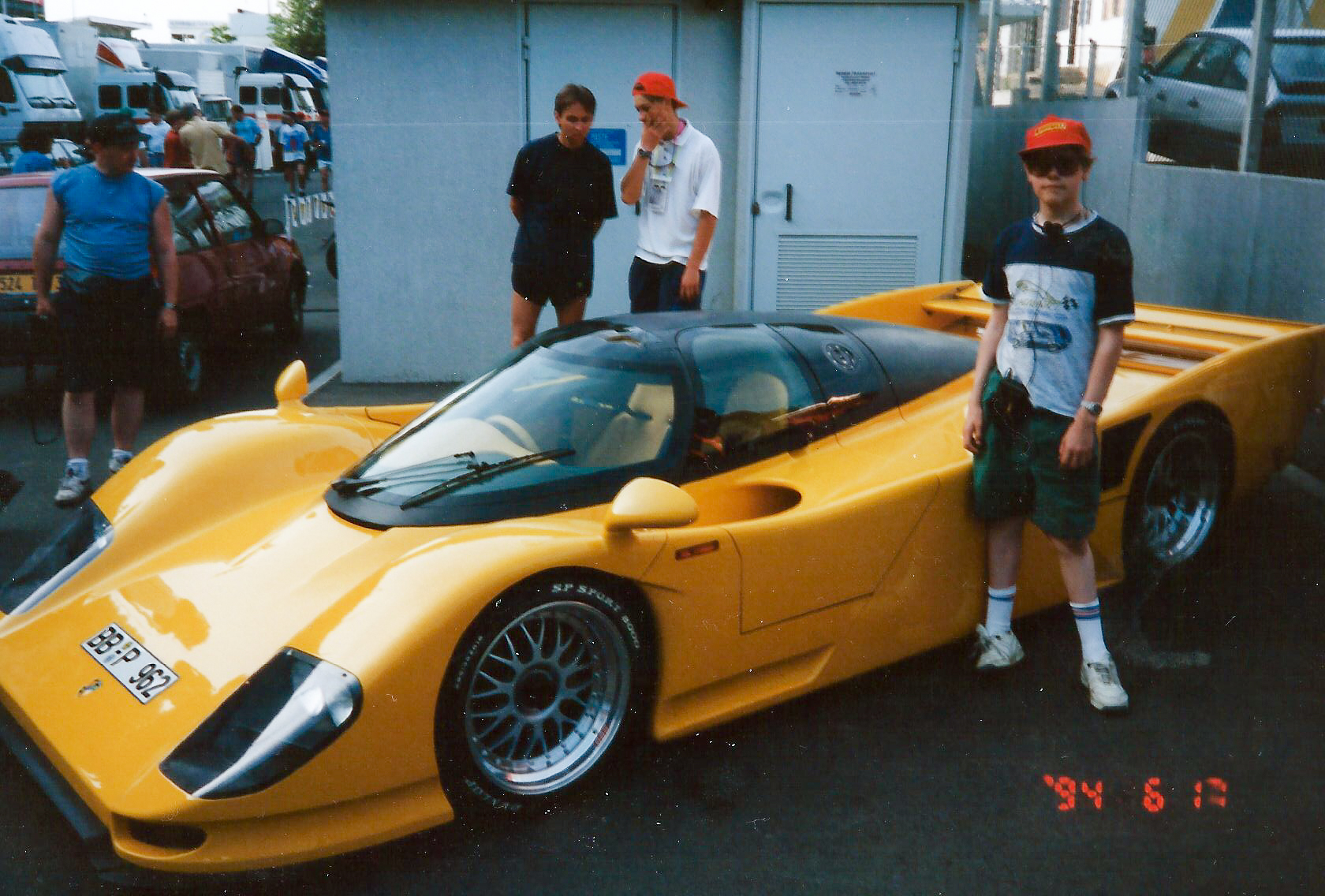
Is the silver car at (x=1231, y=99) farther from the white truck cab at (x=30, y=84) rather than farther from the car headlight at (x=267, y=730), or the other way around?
the white truck cab at (x=30, y=84)

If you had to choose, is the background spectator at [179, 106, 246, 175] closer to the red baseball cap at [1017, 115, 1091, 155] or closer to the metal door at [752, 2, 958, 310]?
the metal door at [752, 2, 958, 310]

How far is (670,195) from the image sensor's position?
5.77 meters

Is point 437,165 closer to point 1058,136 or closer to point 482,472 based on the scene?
point 482,472

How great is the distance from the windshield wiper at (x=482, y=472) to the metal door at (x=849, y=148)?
5128 millimetres

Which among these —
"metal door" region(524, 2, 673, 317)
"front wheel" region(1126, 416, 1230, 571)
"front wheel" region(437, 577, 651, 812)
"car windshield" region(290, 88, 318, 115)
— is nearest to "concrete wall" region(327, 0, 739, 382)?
"metal door" region(524, 2, 673, 317)

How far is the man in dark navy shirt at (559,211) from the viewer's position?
6.00 metres

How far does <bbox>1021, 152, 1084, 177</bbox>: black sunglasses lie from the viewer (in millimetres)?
3447

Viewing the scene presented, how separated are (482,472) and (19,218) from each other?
5.62 meters

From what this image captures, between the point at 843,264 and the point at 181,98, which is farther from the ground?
the point at 181,98

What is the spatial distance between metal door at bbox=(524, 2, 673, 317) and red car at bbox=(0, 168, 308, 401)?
227cm

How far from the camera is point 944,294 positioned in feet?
19.0

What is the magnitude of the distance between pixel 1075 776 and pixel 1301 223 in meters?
4.29

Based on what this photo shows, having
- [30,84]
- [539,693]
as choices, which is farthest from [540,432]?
[30,84]

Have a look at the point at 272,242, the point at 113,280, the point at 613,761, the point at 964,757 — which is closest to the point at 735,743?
the point at 613,761
